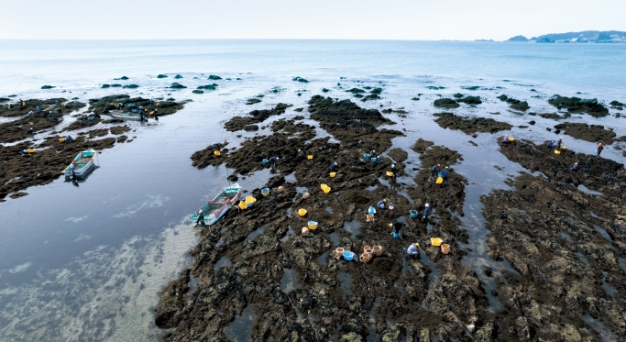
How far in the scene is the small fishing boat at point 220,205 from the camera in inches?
813

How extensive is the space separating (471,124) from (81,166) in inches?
1938

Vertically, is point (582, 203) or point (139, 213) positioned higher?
point (582, 203)

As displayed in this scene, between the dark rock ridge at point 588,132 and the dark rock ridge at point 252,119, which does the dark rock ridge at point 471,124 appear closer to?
the dark rock ridge at point 588,132

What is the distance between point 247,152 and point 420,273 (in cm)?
2324

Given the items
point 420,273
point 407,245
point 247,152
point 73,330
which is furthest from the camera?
point 247,152

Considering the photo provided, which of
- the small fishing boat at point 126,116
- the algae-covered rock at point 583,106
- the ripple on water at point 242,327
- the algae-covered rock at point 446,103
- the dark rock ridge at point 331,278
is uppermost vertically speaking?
the algae-covered rock at point 583,106

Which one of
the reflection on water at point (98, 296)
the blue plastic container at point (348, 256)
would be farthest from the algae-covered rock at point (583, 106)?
the reflection on water at point (98, 296)

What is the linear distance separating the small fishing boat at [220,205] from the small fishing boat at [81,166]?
15.3m

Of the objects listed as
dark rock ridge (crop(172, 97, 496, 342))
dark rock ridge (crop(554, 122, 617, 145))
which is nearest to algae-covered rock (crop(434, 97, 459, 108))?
dark rock ridge (crop(554, 122, 617, 145))

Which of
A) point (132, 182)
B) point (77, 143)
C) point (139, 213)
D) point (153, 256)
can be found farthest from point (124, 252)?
point (77, 143)

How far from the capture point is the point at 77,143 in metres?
35.2

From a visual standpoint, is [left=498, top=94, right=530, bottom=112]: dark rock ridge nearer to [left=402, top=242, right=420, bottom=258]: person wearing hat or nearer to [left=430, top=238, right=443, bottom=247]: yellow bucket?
[left=430, top=238, right=443, bottom=247]: yellow bucket

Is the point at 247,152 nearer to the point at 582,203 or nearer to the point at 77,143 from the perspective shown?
the point at 77,143

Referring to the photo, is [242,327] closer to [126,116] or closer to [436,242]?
[436,242]
